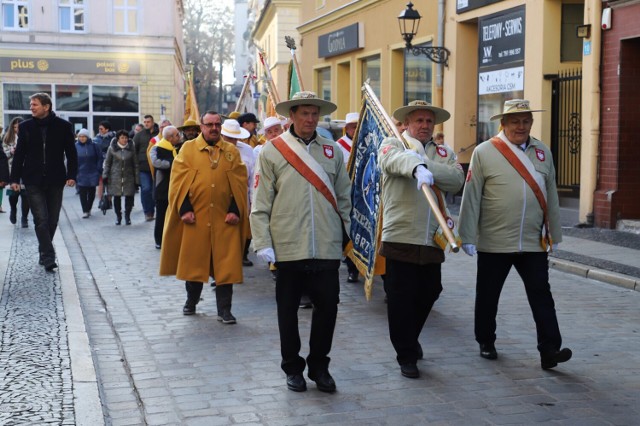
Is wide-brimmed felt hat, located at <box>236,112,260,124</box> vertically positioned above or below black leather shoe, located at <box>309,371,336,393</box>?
above

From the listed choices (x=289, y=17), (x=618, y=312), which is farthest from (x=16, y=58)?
(x=618, y=312)

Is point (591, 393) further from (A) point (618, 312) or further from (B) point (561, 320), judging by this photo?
(A) point (618, 312)

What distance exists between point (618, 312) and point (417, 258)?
3244 millimetres

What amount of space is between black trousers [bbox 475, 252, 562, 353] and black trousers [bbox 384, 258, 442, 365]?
452 millimetres

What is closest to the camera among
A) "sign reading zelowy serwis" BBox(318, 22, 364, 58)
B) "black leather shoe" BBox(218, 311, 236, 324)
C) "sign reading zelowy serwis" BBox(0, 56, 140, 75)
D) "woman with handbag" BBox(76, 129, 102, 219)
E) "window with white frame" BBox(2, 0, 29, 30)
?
"black leather shoe" BBox(218, 311, 236, 324)

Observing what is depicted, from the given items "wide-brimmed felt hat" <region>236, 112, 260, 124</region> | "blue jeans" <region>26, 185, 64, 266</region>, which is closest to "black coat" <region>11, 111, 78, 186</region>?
"blue jeans" <region>26, 185, 64, 266</region>

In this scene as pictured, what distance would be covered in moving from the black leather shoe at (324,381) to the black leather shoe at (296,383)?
69 millimetres

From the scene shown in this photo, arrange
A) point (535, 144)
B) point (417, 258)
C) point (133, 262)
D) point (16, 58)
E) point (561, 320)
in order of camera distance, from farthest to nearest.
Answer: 1. point (16, 58)
2. point (133, 262)
3. point (561, 320)
4. point (535, 144)
5. point (417, 258)

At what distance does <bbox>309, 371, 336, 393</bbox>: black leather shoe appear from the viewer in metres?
5.80

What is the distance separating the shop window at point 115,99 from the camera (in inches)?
1599

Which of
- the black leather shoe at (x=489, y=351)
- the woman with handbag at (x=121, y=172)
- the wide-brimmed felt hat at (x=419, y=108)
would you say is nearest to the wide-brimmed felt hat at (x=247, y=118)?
the woman with handbag at (x=121, y=172)

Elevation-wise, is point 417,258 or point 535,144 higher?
point 535,144

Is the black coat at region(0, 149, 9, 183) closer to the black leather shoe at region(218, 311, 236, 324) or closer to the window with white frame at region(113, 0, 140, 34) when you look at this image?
the black leather shoe at region(218, 311, 236, 324)

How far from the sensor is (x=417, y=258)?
241 inches
